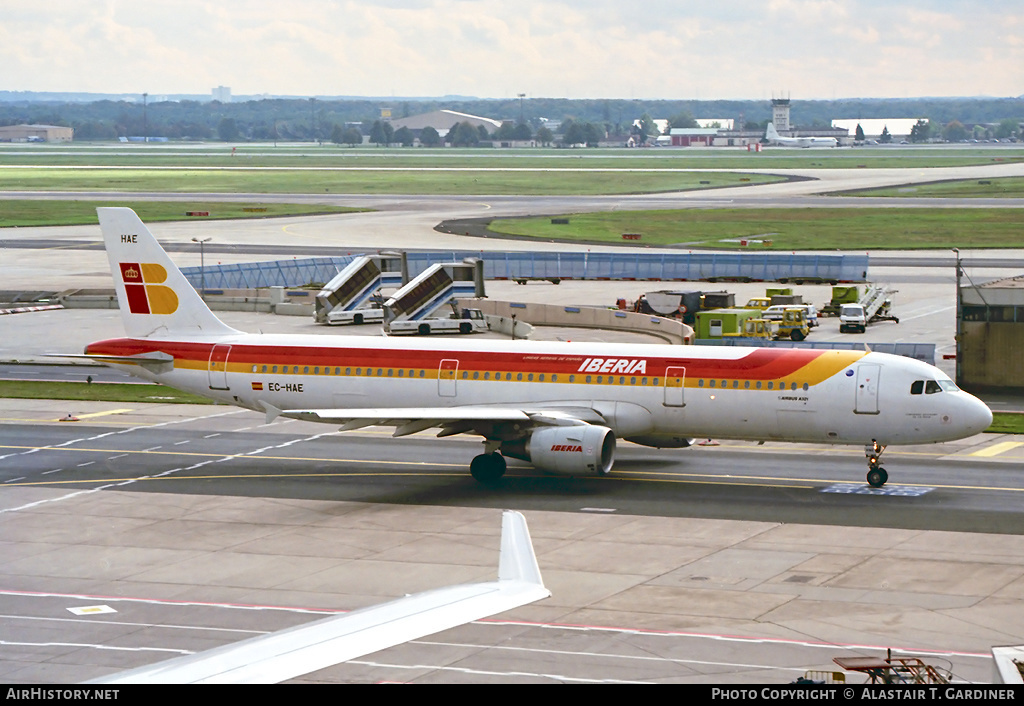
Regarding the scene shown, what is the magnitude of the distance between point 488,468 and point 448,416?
9.40ft

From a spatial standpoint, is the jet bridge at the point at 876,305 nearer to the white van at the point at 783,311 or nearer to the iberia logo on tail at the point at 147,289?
the white van at the point at 783,311

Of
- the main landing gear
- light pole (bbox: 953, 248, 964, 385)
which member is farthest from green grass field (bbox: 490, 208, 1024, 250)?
the main landing gear

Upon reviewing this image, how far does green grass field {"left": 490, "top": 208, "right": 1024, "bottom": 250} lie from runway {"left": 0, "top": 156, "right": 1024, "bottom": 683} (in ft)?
282

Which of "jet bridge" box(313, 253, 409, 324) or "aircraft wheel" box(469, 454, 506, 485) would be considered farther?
"jet bridge" box(313, 253, 409, 324)

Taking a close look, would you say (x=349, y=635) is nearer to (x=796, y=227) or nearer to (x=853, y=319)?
(x=853, y=319)

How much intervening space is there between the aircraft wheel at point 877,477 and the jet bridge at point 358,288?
169 ft

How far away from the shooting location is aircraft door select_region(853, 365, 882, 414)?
4212cm

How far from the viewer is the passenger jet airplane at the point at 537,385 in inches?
1665

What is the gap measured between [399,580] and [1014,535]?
17.2 meters

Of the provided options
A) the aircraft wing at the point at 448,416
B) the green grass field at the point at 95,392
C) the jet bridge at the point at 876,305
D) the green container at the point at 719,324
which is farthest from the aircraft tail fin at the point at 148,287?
→ the jet bridge at the point at 876,305

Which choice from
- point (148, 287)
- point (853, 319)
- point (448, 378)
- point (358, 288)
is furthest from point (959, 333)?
point (358, 288)

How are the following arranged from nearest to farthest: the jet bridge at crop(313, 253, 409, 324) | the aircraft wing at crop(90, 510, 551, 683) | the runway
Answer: the aircraft wing at crop(90, 510, 551, 683)
the runway
the jet bridge at crop(313, 253, 409, 324)

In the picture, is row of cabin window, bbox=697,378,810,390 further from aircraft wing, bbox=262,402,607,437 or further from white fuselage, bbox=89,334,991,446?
aircraft wing, bbox=262,402,607,437
